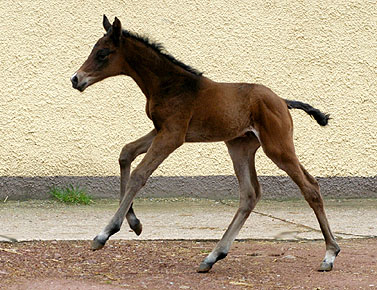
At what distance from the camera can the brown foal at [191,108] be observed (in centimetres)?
497

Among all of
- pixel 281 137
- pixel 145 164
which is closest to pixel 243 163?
pixel 281 137

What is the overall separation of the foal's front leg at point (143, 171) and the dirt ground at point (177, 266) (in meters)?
0.36

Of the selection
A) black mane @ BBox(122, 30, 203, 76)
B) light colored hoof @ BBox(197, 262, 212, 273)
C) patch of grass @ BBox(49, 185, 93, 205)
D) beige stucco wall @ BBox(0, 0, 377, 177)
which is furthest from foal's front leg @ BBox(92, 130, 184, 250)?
patch of grass @ BBox(49, 185, 93, 205)

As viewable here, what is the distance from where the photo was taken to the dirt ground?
4598 millimetres

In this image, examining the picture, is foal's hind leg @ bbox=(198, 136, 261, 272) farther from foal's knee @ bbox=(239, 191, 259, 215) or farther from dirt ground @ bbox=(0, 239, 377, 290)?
dirt ground @ bbox=(0, 239, 377, 290)

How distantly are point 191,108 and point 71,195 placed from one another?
3054 millimetres

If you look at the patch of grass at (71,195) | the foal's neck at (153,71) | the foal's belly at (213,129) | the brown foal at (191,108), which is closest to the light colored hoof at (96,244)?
the brown foal at (191,108)

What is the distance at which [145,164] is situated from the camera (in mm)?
4809

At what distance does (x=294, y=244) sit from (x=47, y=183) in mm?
2974

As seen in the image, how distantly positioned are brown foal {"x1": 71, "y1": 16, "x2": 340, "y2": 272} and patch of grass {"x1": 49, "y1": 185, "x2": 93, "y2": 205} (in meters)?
2.62

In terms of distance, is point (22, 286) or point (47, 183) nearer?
point (22, 286)

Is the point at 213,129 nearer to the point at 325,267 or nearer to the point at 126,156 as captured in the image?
the point at 126,156

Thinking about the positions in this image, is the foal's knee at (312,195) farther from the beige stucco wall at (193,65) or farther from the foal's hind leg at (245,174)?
the beige stucco wall at (193,65)

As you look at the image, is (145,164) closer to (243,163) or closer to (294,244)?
(243,163)
